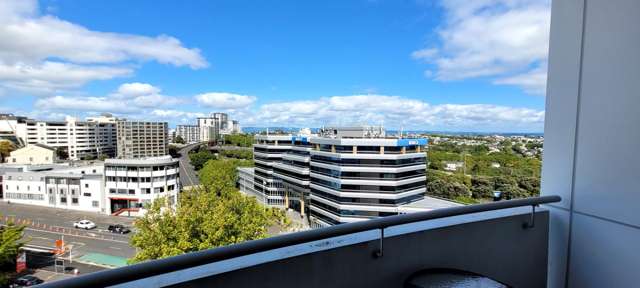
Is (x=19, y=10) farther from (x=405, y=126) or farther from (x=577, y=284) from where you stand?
(x=405, y=126)

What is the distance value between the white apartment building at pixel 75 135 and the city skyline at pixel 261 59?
1527 mm

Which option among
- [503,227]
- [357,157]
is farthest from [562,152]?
[357,157]

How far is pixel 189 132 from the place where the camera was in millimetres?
68625

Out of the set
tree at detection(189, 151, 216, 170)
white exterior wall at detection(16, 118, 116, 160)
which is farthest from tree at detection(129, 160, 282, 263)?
tree at detection(189, 151, 216, 170)

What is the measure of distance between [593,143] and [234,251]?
64.6 inches

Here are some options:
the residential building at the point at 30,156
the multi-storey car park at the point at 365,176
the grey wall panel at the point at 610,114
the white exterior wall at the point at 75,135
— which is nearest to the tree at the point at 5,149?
the residential building at the point at 30,156

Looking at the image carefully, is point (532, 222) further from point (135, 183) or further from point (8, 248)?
point (135, 183)

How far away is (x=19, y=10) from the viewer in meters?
8.68

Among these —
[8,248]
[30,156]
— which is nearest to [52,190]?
[30,156]

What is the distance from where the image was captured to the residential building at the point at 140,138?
3294cm

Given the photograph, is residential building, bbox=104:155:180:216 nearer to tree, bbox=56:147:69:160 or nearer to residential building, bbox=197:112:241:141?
tree, bbox=56:147:69:160

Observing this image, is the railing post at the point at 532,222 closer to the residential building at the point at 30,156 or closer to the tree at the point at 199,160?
the residential building at the point at 30,156

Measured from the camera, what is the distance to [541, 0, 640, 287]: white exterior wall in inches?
49.0

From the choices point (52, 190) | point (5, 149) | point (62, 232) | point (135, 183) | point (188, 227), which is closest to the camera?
point (188, 227)
